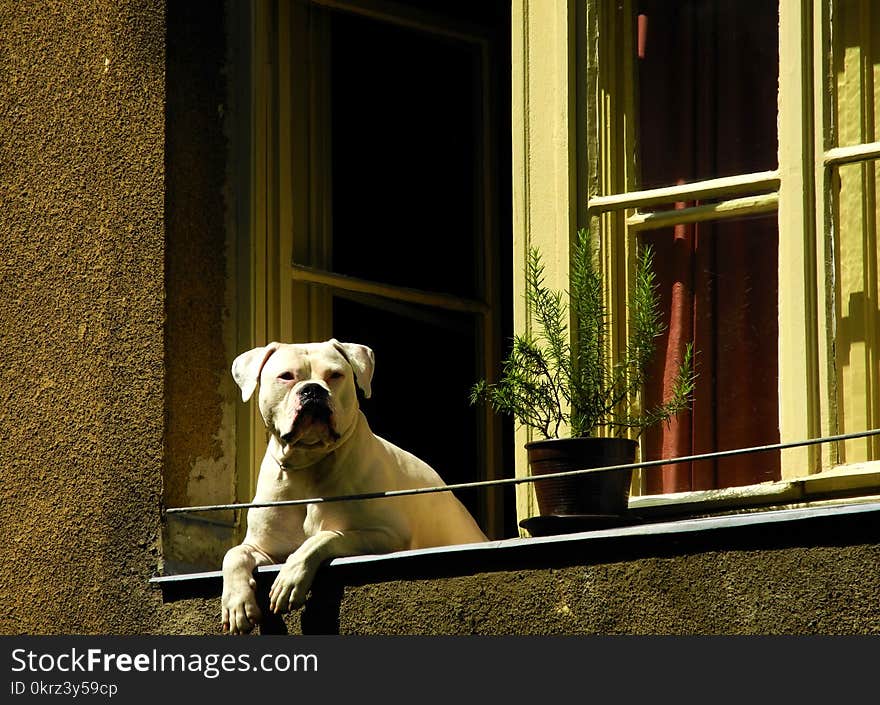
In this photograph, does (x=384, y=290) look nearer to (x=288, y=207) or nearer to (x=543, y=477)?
(x=288, y=207)

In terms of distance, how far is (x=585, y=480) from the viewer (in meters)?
6.49

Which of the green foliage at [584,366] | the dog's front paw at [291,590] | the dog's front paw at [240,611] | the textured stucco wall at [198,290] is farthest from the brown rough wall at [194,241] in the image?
the green foliage at [584,366]

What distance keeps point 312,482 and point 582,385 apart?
88 centimetres

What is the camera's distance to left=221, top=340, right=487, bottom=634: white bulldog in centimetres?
677

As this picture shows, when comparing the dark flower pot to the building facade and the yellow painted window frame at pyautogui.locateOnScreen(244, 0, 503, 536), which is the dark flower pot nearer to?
the building facade

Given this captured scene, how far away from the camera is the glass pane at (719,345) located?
22.5 ft

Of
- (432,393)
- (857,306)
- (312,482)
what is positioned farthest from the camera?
(432,393)

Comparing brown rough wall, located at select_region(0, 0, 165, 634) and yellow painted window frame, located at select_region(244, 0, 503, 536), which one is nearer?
→ brown rough wall, located at select_region(0, 0, 165, 634)

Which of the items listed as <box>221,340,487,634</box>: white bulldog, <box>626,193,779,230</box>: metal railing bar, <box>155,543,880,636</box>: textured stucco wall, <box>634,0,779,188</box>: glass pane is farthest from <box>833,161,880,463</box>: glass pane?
<box>221,340,487,634</box>: white bulldog

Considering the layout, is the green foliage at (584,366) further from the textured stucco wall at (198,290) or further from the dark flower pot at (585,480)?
the textured stucco wall at (198,290)

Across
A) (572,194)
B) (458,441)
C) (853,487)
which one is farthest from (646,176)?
(458,441)

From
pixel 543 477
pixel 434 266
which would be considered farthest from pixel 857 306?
pixel 434 266

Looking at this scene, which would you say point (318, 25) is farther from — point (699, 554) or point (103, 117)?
point (699, 554)

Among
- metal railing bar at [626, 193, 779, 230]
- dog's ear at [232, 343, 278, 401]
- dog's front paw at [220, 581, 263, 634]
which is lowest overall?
dog's front paw at [220, 581, 263, 634]
